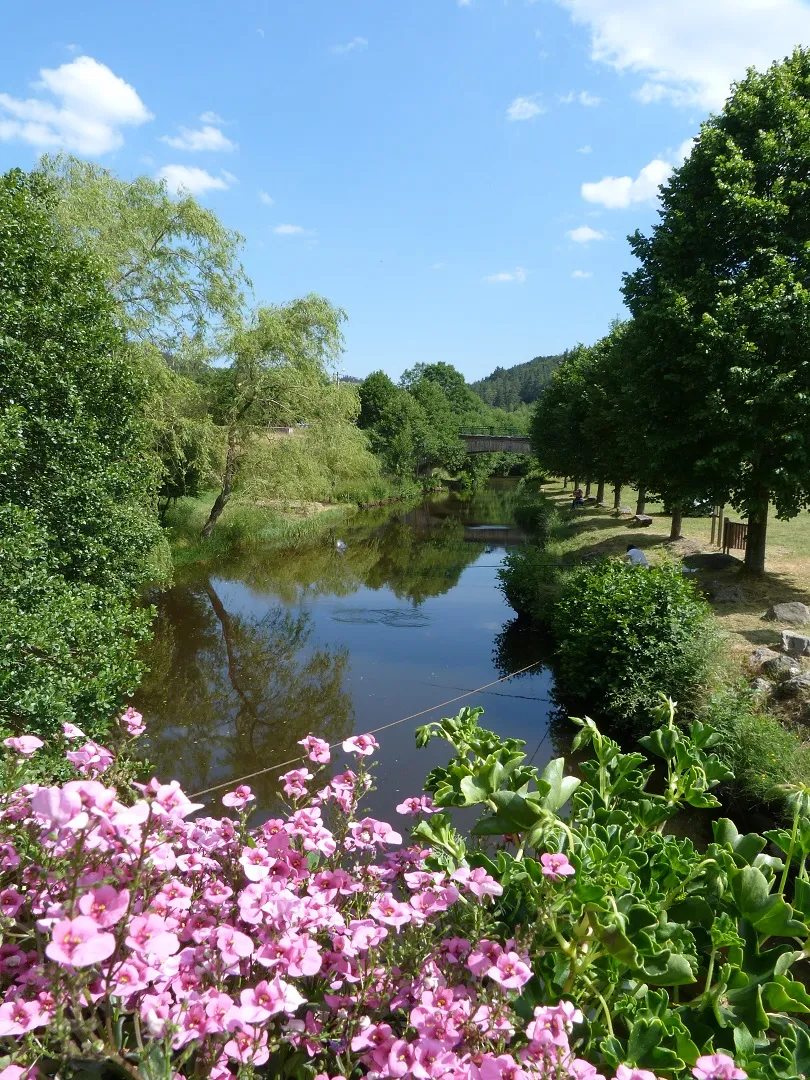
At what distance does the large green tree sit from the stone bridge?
43.7 m

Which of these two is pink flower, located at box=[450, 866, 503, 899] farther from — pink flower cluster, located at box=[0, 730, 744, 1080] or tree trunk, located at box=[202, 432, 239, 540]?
tree trunk, located at box=[202, 432, 239, 540]

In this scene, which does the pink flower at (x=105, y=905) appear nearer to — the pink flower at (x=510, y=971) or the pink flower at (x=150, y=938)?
the pink flower at (x=150, y=938)

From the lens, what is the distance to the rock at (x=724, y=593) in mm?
12531

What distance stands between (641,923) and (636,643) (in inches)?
313

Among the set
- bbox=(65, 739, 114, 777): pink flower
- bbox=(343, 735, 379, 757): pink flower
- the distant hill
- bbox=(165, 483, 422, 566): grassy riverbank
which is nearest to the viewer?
bbox=(65, 739, 114, 777): pink flower

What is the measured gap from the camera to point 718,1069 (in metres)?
1.60

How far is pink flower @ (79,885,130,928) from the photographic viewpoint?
1.49 meters

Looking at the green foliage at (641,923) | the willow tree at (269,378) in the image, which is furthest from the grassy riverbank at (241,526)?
the green foliage at (641,923)

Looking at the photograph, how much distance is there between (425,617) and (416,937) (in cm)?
1533

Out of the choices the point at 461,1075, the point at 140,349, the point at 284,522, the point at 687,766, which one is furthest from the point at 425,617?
the point at 461,1075

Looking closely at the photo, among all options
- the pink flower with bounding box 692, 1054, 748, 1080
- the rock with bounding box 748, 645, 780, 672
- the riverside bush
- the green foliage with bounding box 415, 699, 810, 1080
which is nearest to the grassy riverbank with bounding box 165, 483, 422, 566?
the rock with bounding box 748, 645, 780, 672

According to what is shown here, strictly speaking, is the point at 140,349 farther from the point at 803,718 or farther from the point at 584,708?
the point at 803,718

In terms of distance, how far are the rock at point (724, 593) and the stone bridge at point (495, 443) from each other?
144 feet

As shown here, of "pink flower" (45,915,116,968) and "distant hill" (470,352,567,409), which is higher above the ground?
"distant hill" (470,352,567,409)
